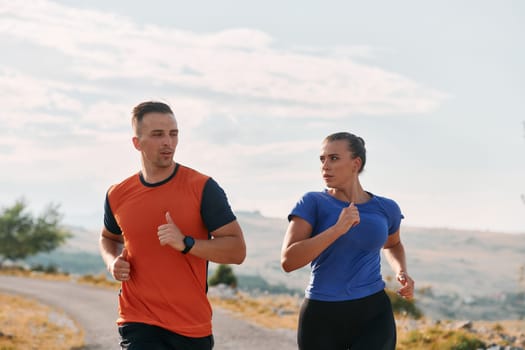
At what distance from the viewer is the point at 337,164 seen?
5.95 meters

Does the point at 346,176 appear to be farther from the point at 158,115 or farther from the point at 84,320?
the point at 84,320

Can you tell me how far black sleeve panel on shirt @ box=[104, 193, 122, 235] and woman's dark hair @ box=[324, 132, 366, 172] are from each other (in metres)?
1.68

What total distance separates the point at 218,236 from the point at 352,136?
4.70 ft

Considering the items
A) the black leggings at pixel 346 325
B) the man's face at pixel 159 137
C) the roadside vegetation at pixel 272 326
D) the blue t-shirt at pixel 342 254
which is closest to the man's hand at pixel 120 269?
the man's face at pixel 159 137

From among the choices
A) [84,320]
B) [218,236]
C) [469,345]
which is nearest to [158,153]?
[218,236]

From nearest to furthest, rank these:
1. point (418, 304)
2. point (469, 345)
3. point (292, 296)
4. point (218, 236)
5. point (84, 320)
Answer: point (218, 236) < point (469, 345) < point (84, 320) < point (418, 304) < point (292, 296)

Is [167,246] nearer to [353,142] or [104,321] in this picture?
[353,142]

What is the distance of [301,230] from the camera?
5.84 m

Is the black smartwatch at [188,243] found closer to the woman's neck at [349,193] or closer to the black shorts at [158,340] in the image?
the black shorts at [158,340]

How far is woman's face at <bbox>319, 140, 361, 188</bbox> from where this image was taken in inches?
235

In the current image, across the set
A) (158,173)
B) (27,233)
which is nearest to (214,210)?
(158,173)

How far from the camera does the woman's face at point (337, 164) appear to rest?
19.5 feet

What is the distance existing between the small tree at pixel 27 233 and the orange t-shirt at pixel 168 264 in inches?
1777

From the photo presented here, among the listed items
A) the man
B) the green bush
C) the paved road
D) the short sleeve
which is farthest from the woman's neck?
the green bush
